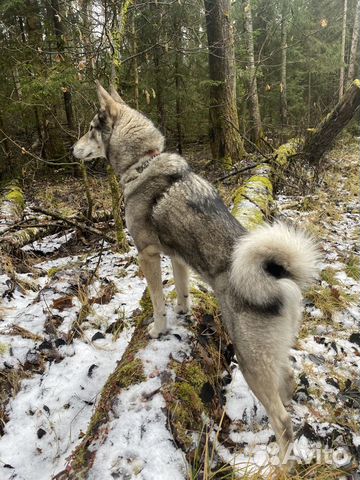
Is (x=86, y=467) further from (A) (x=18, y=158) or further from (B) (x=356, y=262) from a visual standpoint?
(A) (x=18, y=158)

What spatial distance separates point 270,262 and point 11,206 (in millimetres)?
6444

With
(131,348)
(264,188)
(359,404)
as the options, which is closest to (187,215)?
(131,348)

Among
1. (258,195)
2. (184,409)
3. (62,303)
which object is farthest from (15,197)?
(184,409)

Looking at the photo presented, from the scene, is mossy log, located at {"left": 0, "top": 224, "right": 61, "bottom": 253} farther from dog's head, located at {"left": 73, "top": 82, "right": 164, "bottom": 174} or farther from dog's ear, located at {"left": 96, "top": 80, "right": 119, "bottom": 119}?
dog's ear, located at {"left": 96, "top": 80, "right": 119, "bottom": 119}

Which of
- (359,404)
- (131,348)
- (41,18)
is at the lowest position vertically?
(359,404)

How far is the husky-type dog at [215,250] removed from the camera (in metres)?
1.98

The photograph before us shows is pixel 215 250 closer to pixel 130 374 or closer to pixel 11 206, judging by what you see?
pixel 130 374

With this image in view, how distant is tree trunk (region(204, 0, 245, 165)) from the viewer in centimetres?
920

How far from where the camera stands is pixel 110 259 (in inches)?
204

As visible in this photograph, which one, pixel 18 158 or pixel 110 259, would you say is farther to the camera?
pixel 18 158

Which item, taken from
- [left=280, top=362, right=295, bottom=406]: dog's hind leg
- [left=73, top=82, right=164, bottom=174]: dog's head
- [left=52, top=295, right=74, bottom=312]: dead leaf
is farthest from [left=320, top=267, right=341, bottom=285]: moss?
[left=52, top=295, right=74, bottom=312]: dead leaf

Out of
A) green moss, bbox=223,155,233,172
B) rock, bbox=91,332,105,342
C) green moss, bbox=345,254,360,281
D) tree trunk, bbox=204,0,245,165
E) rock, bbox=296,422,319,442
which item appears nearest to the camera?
rock, bbox=296,422,319,442

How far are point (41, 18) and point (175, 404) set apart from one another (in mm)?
13371

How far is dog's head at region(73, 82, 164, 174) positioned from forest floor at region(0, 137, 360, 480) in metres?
1.46
